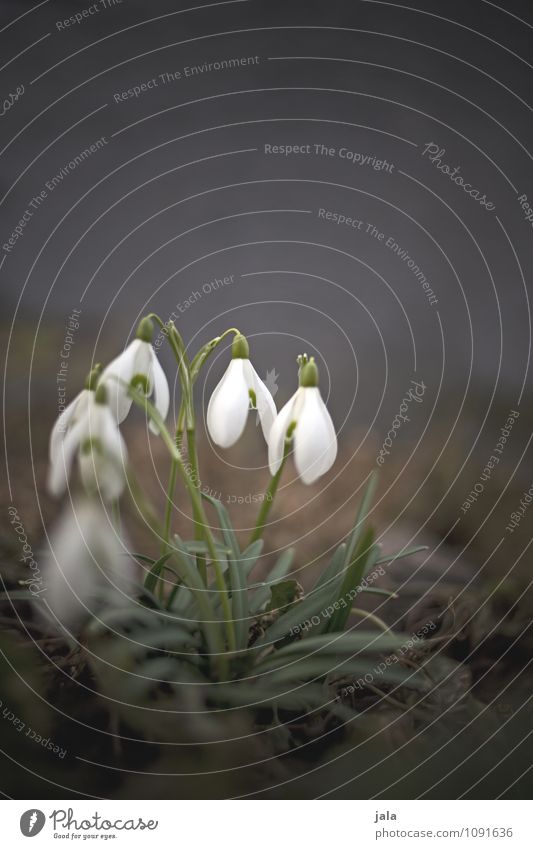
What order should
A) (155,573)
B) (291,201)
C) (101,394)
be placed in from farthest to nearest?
1. (291,201)
2. (155,573)
3. (101,394)

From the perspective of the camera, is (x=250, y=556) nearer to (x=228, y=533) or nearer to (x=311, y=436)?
(x=228, y=533)

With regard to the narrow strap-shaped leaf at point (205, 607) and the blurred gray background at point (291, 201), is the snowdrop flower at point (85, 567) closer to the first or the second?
the narrow strap-shaped leaf at point (205, 607)

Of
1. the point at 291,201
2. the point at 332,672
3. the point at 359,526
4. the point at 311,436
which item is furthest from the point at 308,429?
the point at 291,201

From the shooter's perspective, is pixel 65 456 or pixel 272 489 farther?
pixel 272 489

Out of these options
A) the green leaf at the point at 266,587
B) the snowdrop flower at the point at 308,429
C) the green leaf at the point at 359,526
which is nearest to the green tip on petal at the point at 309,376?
the snowdrop flower at the point at 308,429

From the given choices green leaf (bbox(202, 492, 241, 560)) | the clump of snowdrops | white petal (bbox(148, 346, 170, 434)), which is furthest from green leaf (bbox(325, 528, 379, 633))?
white petal (bbox(148, 346, 170, 434))
